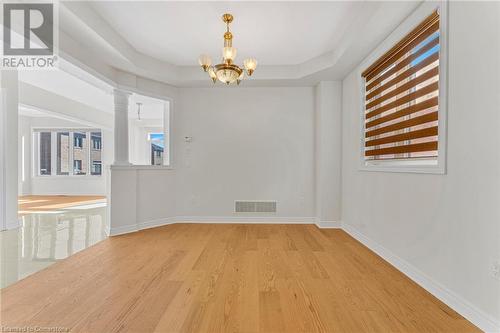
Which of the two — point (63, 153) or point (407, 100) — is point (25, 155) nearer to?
point (63, 153)

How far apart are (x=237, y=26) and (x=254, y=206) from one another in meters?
3.08

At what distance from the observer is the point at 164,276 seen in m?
2.34

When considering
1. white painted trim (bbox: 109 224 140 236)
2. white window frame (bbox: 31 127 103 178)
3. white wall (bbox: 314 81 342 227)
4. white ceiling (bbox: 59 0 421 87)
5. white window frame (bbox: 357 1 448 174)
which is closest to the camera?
white window frame (bbox: 357 1 448 174)

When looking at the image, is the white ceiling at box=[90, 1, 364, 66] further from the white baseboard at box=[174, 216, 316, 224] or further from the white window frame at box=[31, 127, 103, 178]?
the white window frame at box=[31, 127, 103, 178]

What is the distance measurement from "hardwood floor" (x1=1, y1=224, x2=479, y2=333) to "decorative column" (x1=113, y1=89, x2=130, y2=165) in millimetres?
1526

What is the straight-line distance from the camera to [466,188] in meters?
1.75

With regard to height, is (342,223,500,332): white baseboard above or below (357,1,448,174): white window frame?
below

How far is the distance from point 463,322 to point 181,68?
4.76m

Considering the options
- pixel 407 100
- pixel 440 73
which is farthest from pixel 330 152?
pixel 440 73

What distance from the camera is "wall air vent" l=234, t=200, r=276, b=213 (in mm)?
4652

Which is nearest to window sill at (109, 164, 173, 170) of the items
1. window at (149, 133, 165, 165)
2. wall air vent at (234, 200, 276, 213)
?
wall air vent at (234, 200, 276, 213)

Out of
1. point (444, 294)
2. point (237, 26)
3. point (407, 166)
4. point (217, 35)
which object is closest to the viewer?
point (444, 294)

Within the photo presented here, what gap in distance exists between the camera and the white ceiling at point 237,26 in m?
2.66

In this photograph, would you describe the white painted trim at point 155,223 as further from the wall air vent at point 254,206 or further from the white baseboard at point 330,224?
the white baseboard at point 330,224
